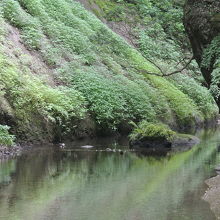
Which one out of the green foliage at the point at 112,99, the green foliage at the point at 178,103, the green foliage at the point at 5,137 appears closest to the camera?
the green foliage at the point at 5,137

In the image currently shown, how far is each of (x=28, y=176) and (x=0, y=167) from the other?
1.30 m

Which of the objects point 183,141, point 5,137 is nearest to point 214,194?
point 5,137

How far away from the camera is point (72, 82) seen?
21.6m

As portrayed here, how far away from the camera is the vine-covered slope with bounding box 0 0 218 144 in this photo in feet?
56.6

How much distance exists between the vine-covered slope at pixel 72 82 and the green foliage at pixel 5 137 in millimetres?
982

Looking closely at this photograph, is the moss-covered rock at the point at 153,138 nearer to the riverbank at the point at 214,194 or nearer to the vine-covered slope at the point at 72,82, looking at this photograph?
the vine-covered slope at the point at 72,82

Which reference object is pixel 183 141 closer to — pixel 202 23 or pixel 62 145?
pixel 62 145

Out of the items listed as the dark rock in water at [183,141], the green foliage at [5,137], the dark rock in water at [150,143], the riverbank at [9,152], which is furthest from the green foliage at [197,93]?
the green foliage at [5,137]

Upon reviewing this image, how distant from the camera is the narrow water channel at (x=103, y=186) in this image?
838 centimetres

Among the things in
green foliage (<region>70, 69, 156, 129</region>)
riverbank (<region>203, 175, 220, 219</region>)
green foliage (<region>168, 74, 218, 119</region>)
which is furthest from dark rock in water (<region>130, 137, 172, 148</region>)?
green foliage (<region>168, 74, 218, 119</region>)

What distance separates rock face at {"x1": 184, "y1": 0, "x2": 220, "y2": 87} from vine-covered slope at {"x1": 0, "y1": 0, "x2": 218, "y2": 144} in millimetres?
2569

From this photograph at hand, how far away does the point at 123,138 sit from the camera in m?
21.2

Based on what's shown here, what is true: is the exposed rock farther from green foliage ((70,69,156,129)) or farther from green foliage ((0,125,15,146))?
green foliage ((70,69,156,129))

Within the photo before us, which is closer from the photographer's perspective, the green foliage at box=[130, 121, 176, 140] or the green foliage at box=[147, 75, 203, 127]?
the green foliage at box=[130, 121, 176, 140]
